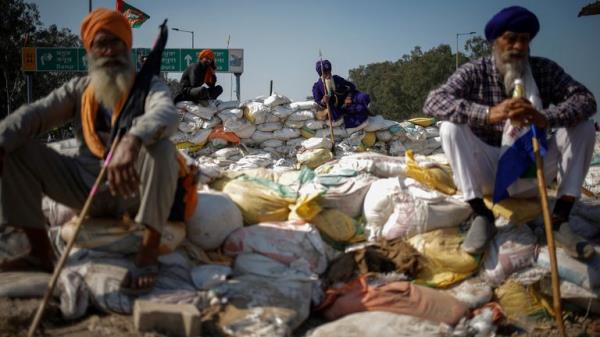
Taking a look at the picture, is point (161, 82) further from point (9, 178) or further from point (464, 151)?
point (464, 151)

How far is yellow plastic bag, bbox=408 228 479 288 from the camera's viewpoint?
2.87 meters

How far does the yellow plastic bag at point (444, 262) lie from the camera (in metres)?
2.87

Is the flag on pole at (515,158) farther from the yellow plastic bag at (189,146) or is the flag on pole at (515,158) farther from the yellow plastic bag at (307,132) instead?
the yellow plastic bag at (189,146)

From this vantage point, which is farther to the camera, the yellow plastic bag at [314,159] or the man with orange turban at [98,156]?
the yellow plastic bag at [314,159]

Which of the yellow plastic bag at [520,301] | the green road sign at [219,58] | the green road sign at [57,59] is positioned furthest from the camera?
the green road sign at [219,58]

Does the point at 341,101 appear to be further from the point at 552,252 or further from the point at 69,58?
the point at 69,58

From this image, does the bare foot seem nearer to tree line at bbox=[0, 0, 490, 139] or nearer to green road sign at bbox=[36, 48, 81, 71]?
tree line at bbox=[0, 0, 490, 139]

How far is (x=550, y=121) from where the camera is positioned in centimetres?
270

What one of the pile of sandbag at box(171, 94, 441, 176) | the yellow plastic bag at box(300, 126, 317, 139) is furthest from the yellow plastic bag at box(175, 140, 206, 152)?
the yellow plastic bag at box(300, 126, 317, 139)

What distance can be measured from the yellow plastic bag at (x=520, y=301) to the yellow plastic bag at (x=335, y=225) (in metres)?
0.97

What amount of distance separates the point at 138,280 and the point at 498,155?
2.20 m

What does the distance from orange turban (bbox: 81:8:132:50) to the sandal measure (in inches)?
50.0

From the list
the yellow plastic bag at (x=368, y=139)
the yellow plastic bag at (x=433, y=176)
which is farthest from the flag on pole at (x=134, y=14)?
the yellow plastic bag at (x=433, y=176)

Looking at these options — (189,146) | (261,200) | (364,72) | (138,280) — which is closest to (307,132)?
(189,146)
